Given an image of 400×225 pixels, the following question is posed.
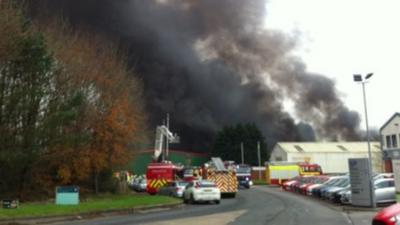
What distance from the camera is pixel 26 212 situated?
22031mm

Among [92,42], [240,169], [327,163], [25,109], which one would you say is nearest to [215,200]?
[25,109]

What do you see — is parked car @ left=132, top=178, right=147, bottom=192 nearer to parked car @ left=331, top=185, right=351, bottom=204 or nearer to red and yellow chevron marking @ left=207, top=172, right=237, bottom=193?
red and yellow chevron marking @ left=207, top=172, right=237, bottom=193

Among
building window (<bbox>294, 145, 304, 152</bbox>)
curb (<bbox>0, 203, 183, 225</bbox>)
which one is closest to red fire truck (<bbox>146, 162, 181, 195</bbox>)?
curb (<bbox>0, 203, 183, 225</bbox>)

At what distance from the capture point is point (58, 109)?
3284cm

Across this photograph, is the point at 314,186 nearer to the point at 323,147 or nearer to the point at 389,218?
the point at 389,218

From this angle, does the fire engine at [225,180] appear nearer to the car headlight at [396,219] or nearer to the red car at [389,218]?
the red car at [389,218]

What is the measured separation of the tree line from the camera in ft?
102

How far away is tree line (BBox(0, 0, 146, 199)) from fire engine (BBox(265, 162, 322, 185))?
25886 millimetres

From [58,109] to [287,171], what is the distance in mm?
38274

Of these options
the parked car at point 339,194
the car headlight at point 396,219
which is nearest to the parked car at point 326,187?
the parked car at point 339,194

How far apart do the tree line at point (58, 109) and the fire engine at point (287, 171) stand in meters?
25.9

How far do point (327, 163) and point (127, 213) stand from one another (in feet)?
239

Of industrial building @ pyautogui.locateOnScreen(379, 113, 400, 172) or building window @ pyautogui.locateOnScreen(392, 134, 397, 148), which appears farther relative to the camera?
building window @ pyautogui.locateOnScreen(392, 134, 397, 148)

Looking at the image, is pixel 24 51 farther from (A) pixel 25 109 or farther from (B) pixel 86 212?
(B) pixel 86 212
